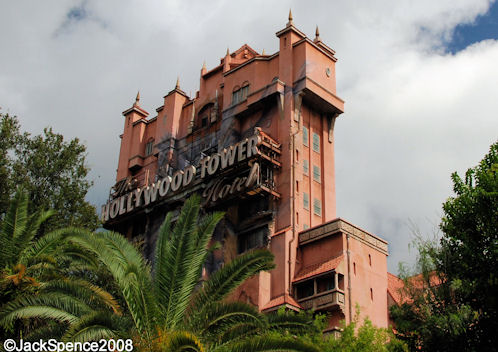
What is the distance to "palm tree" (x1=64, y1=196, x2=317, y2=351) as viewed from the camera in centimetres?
2203

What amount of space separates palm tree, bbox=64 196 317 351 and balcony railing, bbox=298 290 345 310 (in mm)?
12205

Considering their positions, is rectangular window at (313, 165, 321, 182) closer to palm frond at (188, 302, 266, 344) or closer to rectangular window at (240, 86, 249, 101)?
rectangular window at (240, 86, 249, 101)

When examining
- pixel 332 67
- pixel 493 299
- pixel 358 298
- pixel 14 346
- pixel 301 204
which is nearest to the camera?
pixel 493 299

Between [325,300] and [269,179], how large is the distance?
27.8 feet

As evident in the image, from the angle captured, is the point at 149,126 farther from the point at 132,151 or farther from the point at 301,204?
the point at 301,204

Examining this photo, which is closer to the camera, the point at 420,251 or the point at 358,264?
the point at 420,251

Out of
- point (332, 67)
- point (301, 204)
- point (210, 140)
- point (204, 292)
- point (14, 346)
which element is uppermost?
point (332, 67)

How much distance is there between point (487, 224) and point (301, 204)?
51.6 feet

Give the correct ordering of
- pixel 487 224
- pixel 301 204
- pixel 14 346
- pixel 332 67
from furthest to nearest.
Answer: pixel 332 67, pixel 301 204, pixel 487 224, pixel 14 346

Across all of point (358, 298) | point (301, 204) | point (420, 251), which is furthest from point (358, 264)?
point (420, 251)

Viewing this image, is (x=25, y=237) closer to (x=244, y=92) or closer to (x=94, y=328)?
(x=94, y=328)

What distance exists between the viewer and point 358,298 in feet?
125

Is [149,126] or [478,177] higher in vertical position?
[149,126]

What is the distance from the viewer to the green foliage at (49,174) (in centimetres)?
3906
